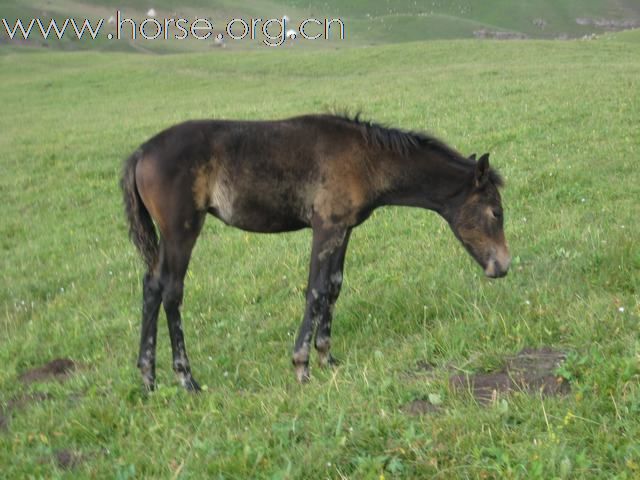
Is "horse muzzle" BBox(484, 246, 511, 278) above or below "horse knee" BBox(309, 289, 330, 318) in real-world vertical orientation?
above

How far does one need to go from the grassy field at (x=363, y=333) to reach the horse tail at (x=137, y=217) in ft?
4.09

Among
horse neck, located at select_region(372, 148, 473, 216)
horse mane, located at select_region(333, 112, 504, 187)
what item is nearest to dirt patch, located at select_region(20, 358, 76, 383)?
horse neck, located at select_region(372, 148, 473, 216)

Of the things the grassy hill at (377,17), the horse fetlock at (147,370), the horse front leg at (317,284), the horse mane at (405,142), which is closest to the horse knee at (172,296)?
the horse fetlock at (147,370)

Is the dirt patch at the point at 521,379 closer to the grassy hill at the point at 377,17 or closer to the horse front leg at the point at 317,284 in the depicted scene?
the horse front leg at the point at 317,284

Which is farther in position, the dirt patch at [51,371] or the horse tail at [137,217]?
the dirt patch at [51,371]

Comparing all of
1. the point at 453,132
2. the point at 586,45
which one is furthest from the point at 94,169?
the point at 586,45

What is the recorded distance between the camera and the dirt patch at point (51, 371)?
25.4 ft

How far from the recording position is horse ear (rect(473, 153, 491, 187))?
6492mm

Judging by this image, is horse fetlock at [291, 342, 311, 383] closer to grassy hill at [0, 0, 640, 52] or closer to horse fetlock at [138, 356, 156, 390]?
horse fetlock at [138, 356, 156, 390]

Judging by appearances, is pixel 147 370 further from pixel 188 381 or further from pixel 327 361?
pixel 327 361

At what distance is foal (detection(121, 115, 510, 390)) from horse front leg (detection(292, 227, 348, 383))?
10mm

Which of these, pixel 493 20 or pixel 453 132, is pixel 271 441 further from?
pixel 493 20

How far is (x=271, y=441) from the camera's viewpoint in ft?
16.1

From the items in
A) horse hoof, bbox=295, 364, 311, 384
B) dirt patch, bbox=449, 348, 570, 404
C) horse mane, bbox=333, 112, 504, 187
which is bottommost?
horse hoof, bbox=295, 364, 311, 384
